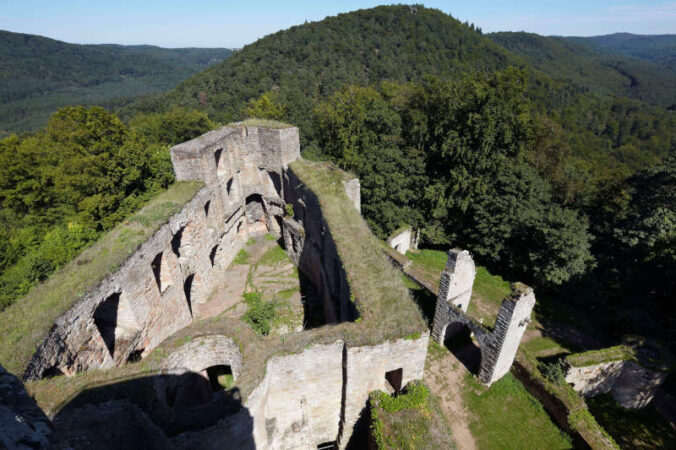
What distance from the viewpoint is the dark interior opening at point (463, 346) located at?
539 inches

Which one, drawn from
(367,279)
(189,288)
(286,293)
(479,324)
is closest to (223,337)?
(367,279)

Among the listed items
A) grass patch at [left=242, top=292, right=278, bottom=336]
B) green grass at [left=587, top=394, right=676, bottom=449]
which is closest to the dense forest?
green grass at [left=587, top=394, right=676, bottom=449]

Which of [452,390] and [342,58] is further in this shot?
[342,58]

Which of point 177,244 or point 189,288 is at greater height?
point 177,244

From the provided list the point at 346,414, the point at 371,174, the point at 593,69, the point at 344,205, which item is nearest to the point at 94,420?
the point at 346,414

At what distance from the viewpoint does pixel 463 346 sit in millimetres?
14531

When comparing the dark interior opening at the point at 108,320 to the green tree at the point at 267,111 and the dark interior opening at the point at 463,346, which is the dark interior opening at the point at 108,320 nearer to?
the dark interior opening at the point at 463,346

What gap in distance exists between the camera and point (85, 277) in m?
9.23

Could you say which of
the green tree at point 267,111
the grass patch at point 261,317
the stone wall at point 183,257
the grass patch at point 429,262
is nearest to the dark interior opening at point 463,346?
the grass patch at point 429,262

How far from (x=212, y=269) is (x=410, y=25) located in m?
103

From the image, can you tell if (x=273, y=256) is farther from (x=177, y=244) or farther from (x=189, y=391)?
(x=189, y=391)

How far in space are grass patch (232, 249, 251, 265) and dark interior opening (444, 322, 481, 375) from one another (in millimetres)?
11283

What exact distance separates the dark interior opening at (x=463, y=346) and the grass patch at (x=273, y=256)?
30.4 ft

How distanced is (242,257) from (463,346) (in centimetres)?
1248
